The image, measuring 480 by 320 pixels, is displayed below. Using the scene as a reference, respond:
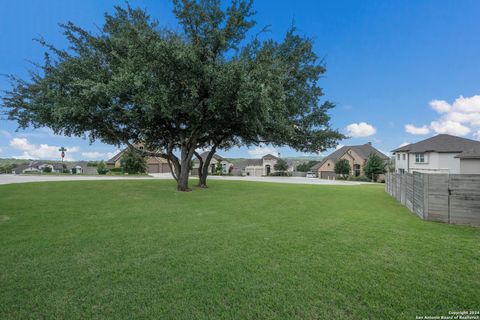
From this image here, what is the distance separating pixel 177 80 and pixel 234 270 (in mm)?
10597

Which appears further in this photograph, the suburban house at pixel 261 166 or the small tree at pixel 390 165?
the suburban house at pixel 261 166

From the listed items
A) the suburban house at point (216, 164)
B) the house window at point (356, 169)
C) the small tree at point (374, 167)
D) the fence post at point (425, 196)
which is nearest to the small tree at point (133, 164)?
the suburban house at point (216, 164)

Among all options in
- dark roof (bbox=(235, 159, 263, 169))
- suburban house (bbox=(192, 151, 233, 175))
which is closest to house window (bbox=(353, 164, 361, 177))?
A: dark roof (bbox=(235, 159, 263, 169))

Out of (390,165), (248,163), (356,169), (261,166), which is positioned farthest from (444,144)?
(248,163)

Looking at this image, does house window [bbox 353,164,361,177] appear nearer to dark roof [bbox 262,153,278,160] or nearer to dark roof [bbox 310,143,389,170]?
dark roof [bbox 310,143,389,170]

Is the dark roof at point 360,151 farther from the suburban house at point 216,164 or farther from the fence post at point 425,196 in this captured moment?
the fence post at point 425,196

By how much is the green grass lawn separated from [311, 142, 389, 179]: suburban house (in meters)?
41.2

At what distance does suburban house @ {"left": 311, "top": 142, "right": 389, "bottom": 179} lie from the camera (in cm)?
4389

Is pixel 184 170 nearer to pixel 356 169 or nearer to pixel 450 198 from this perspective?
pixel 450 198

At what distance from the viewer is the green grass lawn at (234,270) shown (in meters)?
2.44

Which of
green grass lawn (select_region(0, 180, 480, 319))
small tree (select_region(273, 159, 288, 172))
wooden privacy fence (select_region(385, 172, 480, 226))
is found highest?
small tree (select_region(273, 159, 288, 172))

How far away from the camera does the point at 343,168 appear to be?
132ft

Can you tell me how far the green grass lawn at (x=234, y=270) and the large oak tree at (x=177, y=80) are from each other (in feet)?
21.0

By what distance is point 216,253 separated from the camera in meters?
3.96
